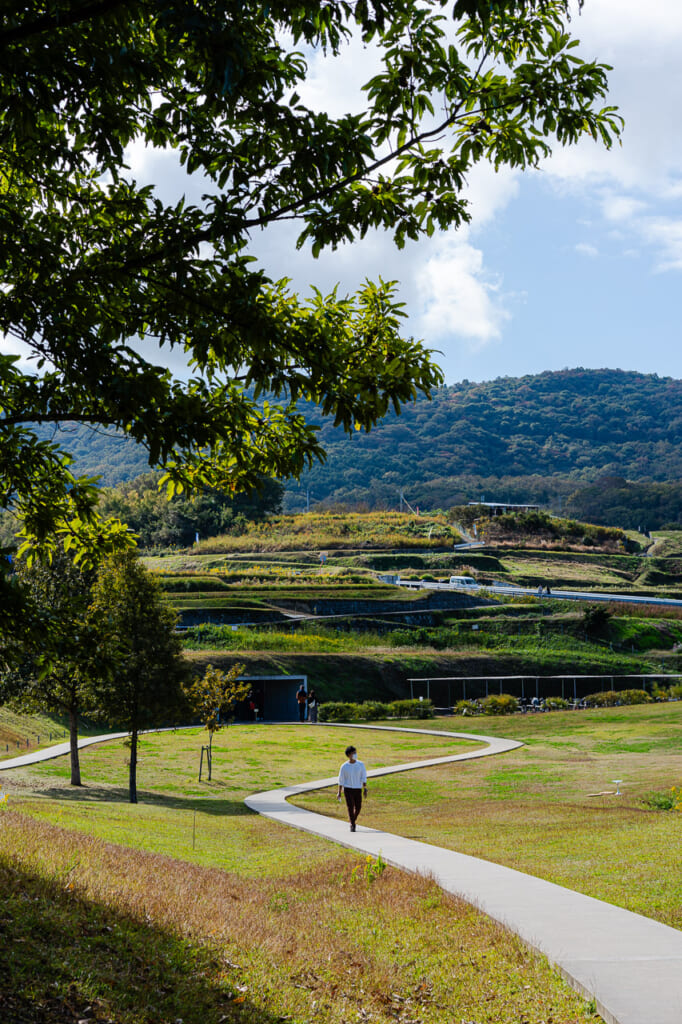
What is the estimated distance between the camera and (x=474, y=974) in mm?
6641

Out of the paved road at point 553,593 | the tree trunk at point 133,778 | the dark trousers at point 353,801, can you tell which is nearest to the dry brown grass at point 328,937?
the dark trousers at point 353,801

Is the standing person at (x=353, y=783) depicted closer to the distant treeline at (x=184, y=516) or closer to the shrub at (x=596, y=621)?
the shrub at (x=596, y=621)

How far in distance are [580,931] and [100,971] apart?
409cm

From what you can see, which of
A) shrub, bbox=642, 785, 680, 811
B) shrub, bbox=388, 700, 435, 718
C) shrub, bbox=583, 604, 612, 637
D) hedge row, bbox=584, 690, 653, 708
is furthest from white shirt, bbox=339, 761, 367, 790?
shrub, bbox=583, 604, 612, 637

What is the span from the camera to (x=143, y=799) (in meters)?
21.1

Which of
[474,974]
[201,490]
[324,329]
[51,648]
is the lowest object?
[474,974]

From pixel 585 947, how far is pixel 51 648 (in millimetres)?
4876

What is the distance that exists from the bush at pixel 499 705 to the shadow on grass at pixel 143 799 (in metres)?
21.5

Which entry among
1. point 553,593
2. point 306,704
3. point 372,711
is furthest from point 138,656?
point 553,593

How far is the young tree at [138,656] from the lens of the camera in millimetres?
21453

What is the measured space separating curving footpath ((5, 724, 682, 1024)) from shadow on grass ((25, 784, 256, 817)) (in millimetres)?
6873

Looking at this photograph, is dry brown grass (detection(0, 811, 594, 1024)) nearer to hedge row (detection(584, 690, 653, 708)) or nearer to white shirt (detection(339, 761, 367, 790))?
white shirt (detection(339, 761, 367, 790))

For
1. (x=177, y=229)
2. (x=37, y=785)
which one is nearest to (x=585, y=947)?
(x=177, y=229)

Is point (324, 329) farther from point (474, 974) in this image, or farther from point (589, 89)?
point (474, 974)
